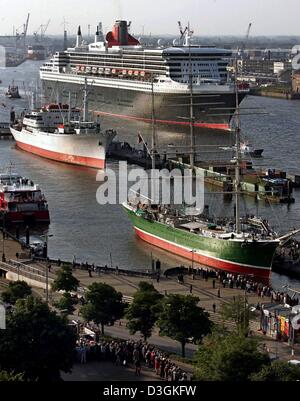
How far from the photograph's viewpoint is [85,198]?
2411cm

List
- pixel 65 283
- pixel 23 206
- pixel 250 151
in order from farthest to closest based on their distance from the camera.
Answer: pixel 250 151, pixel 23 206, pixel 65 283

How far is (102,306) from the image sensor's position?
12.1 m

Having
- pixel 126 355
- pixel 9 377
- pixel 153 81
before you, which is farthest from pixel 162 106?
pixel 9 377

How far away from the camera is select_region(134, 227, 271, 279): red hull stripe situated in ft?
56.2

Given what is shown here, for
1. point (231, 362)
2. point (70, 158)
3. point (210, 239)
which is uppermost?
point (231, 362)

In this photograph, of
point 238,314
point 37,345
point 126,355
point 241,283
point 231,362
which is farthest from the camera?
point 241,283

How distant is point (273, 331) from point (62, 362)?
3.31 metres

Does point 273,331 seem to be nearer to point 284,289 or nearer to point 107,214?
point 284,289

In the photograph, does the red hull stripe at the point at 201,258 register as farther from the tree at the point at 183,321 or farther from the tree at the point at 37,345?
the tree at the point at 37,345

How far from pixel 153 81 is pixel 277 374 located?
32.1 meters

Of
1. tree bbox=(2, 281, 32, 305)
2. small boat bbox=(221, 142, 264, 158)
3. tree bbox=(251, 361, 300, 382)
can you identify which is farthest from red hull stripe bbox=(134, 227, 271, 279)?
small boat bbox=(221, 142, 264, 158)

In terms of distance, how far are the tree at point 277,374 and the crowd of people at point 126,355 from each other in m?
1.55

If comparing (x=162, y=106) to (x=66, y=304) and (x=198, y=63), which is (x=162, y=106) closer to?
(x=198, y=63)
